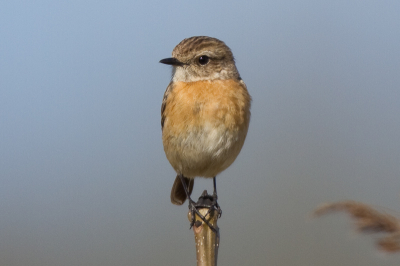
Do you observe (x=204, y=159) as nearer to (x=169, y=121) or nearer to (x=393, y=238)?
(x=169, y=121)

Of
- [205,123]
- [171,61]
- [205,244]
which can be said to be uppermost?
[171,61]

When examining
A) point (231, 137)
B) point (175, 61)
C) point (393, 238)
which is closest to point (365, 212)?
point (393, 238)

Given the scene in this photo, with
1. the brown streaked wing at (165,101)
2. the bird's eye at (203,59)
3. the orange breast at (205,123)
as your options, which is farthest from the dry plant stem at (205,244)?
the bird's eye at (203,59)

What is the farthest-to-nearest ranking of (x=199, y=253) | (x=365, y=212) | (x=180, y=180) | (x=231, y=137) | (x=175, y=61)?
(x=180, y=180) < (x=175, y=61) < (x=231, y=137) < (x=199, y=253) < (x=365, y=212)

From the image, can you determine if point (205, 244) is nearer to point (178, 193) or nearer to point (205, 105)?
point (205, 105)

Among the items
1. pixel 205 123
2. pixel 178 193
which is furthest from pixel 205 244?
pixel 178 193

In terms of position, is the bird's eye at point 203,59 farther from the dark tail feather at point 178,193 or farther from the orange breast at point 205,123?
the dark tail feather at point 178,193

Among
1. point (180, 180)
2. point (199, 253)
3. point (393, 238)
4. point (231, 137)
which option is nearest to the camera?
point (393, 238)

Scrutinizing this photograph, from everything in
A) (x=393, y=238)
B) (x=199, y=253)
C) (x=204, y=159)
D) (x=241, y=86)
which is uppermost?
(x=241, y=86)
